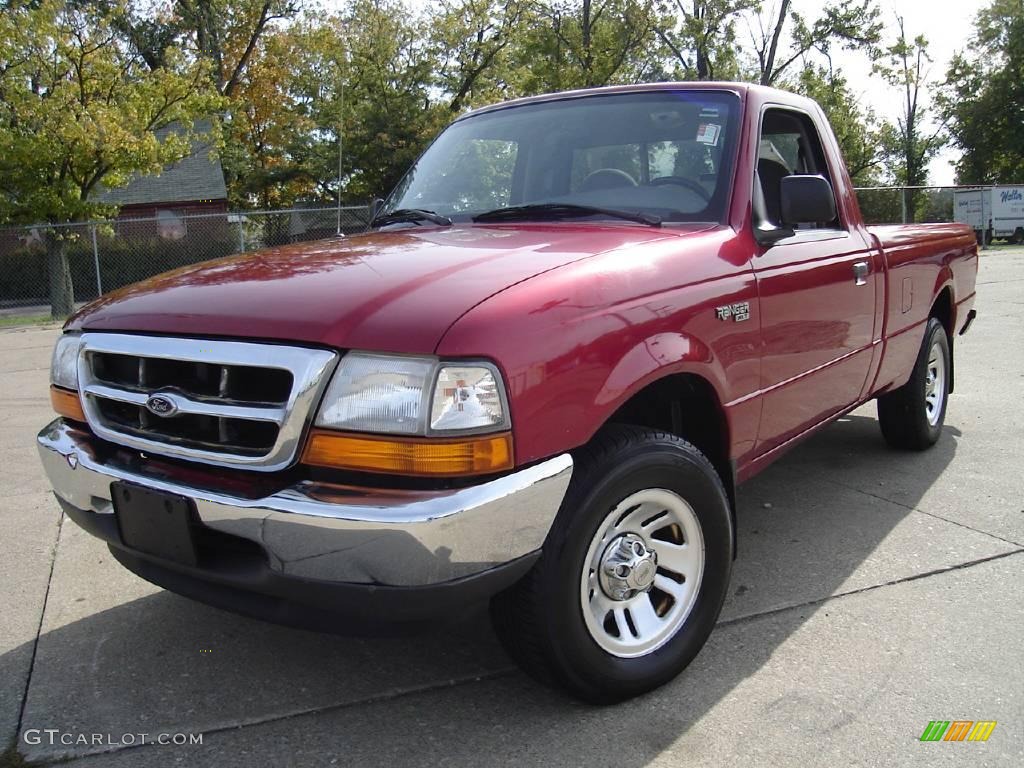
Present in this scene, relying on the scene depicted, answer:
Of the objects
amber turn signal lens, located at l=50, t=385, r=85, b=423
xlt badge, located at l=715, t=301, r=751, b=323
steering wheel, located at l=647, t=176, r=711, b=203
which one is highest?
steering wheel, located at l=647, t=176, r=711, b=203

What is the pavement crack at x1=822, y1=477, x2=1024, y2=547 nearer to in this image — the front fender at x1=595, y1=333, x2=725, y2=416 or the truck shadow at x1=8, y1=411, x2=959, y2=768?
the truck shadow at x1=8, y1=411, x2=959, y2=768

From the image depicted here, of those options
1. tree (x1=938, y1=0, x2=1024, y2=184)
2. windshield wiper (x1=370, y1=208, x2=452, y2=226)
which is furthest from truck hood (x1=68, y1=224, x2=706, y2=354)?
tree (x1=938, y1=0, x2=1024, y2=184)

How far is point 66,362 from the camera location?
2783 millimetres

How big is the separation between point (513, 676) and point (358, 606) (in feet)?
2.82

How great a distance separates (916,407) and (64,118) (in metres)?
15.5

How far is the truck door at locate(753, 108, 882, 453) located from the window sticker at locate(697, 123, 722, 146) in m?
0.23

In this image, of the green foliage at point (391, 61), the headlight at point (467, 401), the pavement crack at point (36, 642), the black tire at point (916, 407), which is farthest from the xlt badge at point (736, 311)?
the green foliage at point (391, 61)

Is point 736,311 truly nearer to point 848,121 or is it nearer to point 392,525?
point 392,525

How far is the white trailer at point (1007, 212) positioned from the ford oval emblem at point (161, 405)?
33.3m

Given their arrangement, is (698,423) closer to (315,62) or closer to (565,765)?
(565,765)

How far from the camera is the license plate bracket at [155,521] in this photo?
2242 mm

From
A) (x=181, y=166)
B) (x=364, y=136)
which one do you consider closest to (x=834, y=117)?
(x=364, y=136)

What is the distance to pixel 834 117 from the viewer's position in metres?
37.7

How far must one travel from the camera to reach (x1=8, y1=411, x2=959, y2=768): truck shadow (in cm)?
241
